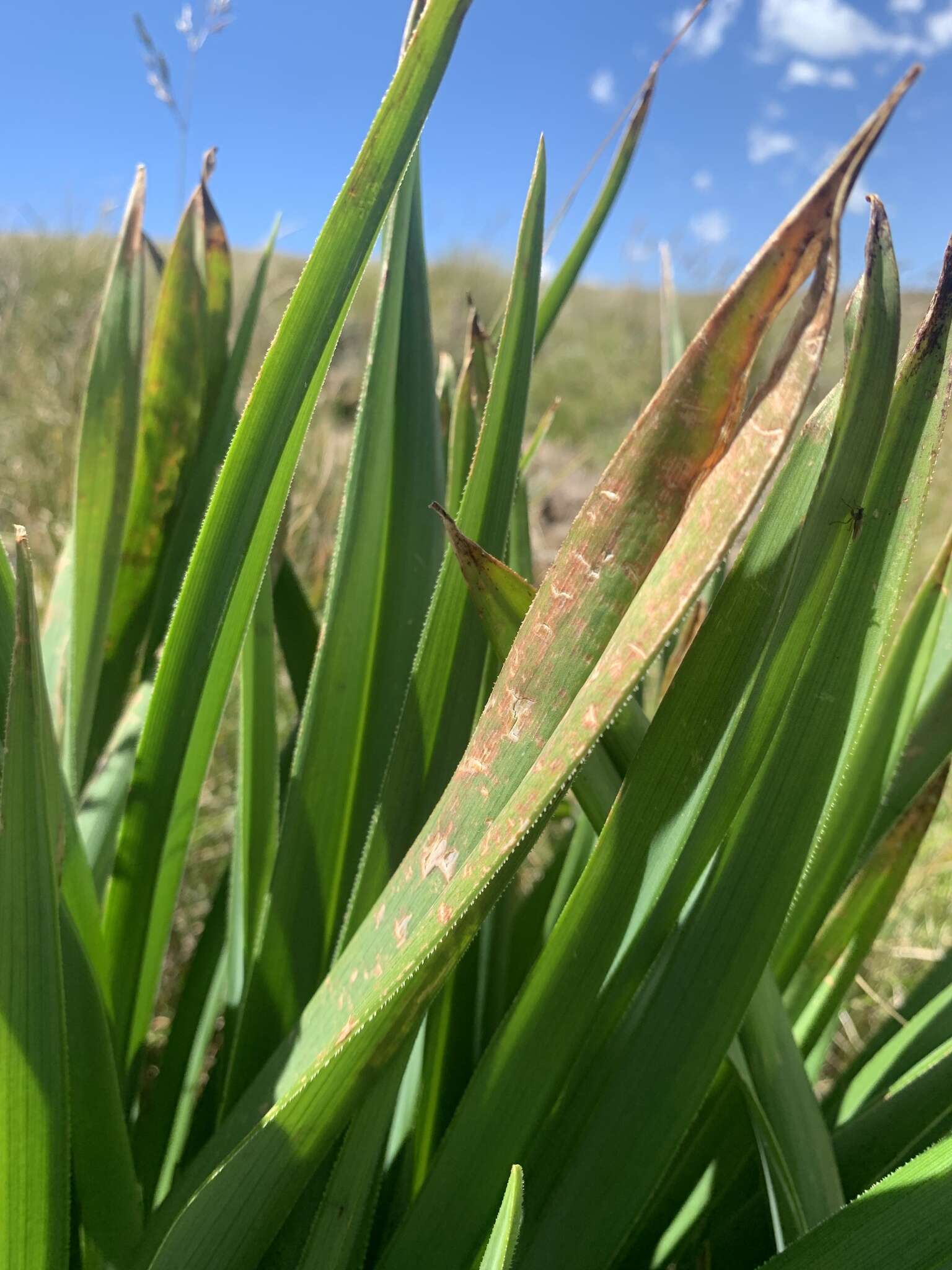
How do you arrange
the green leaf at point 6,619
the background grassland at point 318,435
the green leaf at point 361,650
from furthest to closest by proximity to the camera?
1. the background grassland at point 318,435
2. the green leaf at point 361,650
3. the green leaf at point 6,619

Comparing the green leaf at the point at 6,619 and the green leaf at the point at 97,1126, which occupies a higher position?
the green leaf at the point at 6,619

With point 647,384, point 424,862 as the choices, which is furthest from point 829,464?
point 647,384

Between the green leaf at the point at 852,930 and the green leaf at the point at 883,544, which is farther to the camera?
the green leaf at the point at 852,930

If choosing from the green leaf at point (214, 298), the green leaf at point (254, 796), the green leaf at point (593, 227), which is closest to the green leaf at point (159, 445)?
the green leaf at point (214, 298)

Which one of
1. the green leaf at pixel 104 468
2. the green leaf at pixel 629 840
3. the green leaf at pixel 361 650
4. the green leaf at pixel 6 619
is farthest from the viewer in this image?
the green leaf at pixel 104 468

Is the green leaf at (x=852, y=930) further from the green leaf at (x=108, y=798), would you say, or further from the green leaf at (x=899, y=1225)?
the green leaf at (x=108, y=798)

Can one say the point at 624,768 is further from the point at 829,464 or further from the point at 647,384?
the point at 647,384

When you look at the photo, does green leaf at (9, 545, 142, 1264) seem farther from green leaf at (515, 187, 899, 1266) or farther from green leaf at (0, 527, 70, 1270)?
green leaf at (515, 187, 899, 1266)
